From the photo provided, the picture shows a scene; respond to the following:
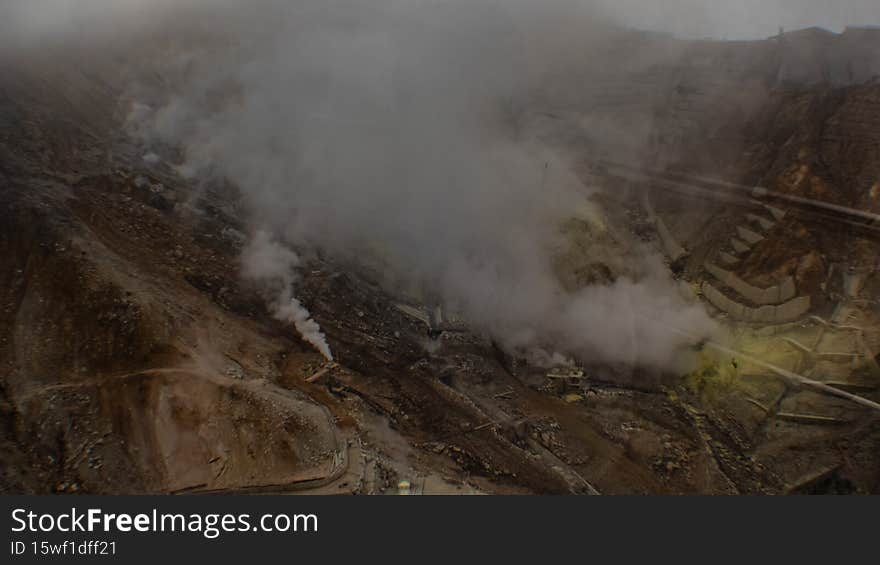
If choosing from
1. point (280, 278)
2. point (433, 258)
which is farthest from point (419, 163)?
point (280, 278)

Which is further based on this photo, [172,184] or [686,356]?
[172,184]

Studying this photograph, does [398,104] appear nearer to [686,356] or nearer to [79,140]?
[79,140]

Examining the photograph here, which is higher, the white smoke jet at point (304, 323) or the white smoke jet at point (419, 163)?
the white smoke jet at point (419, 163)

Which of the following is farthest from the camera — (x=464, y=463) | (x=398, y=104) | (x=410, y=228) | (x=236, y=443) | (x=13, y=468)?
(x=398, y=104)

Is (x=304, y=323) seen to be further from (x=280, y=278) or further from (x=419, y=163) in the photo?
(x=419, y=163)

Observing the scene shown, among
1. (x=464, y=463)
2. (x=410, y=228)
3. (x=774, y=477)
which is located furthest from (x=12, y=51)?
(x=774, y=477)

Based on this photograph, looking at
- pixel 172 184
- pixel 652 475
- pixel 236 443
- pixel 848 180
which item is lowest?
pixel 652 475
